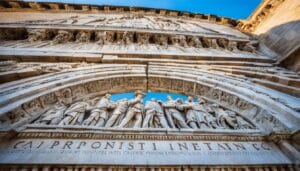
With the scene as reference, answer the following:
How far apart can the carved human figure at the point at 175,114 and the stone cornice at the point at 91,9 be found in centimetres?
957

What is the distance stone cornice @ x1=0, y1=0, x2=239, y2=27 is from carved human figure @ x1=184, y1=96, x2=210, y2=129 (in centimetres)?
949

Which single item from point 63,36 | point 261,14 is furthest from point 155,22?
point 63,36

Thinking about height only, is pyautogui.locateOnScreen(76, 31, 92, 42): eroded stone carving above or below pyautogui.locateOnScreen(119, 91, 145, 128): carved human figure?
above

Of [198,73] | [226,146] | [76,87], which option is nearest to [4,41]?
[76,87]

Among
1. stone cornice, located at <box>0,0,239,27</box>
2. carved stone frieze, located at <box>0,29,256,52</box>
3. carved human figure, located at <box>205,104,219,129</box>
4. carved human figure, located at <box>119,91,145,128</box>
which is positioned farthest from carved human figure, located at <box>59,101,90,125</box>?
stone cornice, located at <box>0,0,239,27</box>

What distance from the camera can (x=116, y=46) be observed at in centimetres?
743

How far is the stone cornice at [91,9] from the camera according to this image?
1148 centimetres

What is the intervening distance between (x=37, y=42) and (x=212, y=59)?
5.80 meters

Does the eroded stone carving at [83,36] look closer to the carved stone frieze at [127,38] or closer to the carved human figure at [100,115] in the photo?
the carved stone frieze at [127,38]

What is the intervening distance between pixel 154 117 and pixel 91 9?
10.7 m

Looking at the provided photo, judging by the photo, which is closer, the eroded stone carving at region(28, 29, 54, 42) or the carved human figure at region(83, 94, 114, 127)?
the carved human figure at region(83, 94, 114, 127)

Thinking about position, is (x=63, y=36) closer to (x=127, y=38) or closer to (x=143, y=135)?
(x=127, y=38)

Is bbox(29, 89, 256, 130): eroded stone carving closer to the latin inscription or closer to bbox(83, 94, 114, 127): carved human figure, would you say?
bbox(83, 94, 114, 127): carved human figure

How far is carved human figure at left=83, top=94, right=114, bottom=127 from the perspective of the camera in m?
3.82
